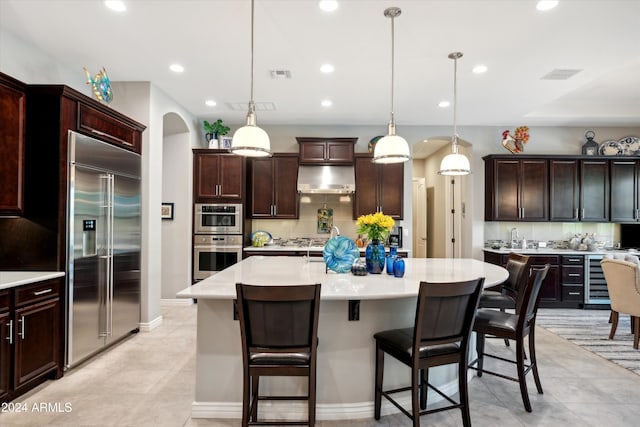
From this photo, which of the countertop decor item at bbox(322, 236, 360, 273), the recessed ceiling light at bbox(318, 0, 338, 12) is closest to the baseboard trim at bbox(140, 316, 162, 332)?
the countertop decor item at bbox(322, 236, 360, 273)

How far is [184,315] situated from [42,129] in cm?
296

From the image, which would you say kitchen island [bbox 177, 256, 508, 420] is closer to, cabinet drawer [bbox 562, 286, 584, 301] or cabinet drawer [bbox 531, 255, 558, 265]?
cabinet drawer [bbox 531, 255, 558, 265]

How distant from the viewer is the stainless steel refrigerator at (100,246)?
10.2ft

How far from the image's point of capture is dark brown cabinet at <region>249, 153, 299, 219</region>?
596 centimetres

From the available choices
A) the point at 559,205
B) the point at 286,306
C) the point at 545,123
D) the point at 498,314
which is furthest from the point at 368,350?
the point at 545,123

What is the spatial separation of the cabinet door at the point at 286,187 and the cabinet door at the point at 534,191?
367 centimetres

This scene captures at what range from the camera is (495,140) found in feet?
20.5

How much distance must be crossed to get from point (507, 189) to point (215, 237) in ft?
15.6

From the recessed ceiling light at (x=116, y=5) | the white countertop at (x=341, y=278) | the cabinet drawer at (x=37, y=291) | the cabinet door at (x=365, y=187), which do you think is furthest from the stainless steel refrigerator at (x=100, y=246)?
the cabinet door at (x=365, y=187)

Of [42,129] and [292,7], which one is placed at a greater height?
[292,7]

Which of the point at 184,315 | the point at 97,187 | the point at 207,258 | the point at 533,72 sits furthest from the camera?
the point at 207,258

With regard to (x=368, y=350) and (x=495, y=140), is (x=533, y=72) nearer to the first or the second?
(x=495, y=140)

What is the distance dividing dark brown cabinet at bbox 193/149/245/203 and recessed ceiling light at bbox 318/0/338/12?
3.26m

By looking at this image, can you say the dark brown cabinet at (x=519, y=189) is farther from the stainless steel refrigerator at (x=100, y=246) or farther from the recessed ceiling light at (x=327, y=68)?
the stainless steel refrigerator at (x=100, y=246)
